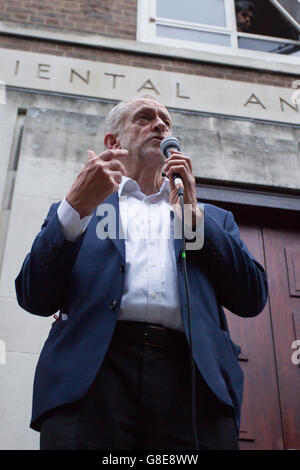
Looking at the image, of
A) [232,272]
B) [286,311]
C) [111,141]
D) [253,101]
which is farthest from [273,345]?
[253,101]

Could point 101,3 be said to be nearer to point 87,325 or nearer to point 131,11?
point 131,11

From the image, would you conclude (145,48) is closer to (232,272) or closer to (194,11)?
(194,11)

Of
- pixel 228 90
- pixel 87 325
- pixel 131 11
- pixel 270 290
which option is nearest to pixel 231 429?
pixel 87 325

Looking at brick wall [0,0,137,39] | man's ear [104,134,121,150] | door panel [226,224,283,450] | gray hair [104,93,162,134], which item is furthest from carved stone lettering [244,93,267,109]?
man's ear [104,134,121,150]

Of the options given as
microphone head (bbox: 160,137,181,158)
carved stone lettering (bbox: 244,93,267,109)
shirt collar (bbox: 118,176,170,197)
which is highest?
carved stone lettering (bbox: 244,93,267,109)

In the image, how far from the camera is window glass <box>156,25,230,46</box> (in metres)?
6.23

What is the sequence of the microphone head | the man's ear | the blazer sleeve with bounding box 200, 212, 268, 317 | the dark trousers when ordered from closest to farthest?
the dark trousers, the blazer sleeve with bounding box 200, 212, 268, 317, the microphone head, the man's ear

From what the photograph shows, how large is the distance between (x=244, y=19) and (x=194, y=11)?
59 cm

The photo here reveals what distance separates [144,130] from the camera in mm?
3012

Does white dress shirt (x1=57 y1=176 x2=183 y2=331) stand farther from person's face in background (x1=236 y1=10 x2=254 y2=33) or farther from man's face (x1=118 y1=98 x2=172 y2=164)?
person's face in background (x1=236 y1=10 x2=254 y2=33)

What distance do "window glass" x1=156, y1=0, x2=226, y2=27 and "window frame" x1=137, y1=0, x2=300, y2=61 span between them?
0.09 m

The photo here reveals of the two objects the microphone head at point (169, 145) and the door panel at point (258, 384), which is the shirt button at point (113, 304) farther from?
the door panel at point (258, 384)

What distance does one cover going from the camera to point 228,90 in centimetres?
553
